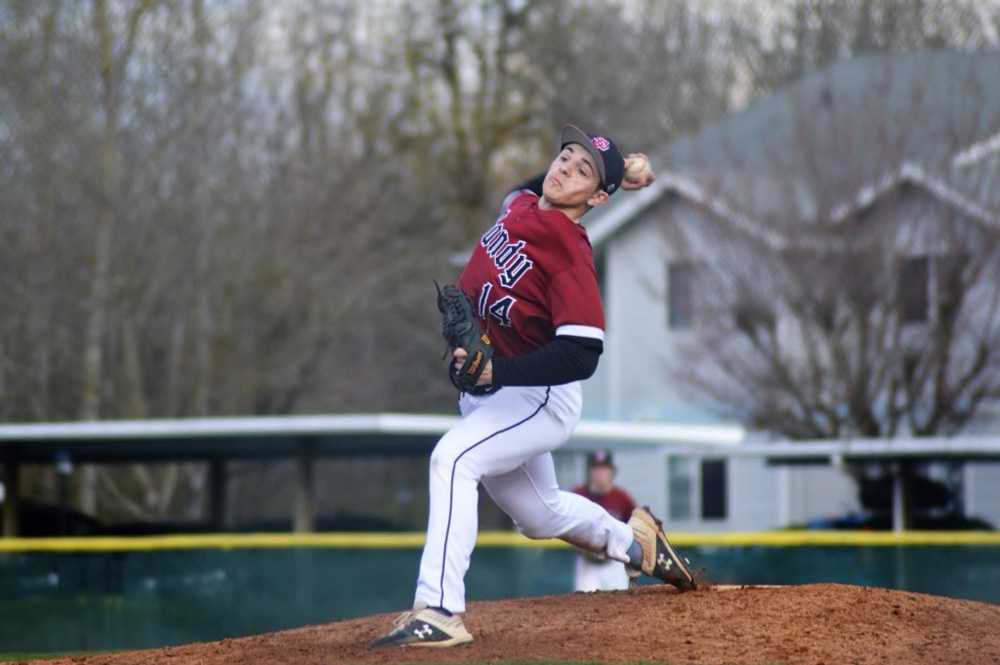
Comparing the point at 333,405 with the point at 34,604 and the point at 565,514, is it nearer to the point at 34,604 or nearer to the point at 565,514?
the point at 34,604

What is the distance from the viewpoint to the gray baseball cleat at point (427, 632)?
5.74 meters

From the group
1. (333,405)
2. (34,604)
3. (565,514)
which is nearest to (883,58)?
(333,405)

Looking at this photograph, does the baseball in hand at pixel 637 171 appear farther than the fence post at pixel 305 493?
No

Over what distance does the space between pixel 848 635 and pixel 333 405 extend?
25.7m

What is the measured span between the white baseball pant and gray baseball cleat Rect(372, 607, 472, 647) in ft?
0.16

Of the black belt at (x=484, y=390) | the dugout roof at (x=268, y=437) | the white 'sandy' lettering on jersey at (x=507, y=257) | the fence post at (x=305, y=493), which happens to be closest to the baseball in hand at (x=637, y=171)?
the white 'sandy' lettering on jersey at (x=507, y=257)

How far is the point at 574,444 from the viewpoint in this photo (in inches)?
795

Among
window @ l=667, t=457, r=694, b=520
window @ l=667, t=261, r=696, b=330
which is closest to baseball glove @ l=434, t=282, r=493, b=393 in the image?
window @ l=667, t=261, r=696, b=330

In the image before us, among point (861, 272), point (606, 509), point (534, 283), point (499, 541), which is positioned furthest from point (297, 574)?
point (861, 272)

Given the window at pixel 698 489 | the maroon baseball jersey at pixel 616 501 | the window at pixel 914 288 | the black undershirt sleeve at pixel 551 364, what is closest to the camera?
the black undershirt sleeve at pixel 551 364

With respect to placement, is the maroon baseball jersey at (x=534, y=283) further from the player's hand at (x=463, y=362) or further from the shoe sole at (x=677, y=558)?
the shoe sole at (x=677, y=558)

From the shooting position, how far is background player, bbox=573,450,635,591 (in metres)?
11.4

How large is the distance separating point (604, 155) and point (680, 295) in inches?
780

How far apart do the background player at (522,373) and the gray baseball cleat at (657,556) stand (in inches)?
20.5
